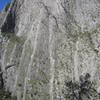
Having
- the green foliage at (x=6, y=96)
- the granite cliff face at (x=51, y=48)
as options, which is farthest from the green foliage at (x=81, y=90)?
the green foliage at (x=6, y=96)

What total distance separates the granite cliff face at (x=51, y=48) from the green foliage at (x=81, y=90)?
1.41ft

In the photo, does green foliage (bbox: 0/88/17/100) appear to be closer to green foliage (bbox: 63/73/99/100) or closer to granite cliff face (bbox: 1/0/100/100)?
granite cliff face (bbox: 1/0/100/100)

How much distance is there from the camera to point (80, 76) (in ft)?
60.0

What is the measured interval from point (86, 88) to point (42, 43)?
617cm

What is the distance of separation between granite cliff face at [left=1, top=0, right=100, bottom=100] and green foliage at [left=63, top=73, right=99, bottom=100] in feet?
1.41

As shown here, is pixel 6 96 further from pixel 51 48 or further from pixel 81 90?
pixel 81 90

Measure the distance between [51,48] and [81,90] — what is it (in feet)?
16.2

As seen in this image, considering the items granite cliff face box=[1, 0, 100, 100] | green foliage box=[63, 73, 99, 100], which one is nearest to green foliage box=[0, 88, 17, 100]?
granite cliff face box=[1, 0, 100, 100]

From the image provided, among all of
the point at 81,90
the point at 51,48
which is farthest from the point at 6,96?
the point at 81,90

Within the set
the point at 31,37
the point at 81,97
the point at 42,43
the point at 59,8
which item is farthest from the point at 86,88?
the point at 59,8

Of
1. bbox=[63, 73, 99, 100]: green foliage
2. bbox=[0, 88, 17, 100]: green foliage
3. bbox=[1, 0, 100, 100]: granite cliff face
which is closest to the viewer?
bbox=[63, 73, 99, 100]: green foliage

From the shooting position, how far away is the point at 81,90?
1769 centimetres

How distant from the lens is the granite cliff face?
18.6 m

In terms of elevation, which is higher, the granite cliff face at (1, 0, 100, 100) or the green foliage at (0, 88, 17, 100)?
the granite cliff face at (1, 0, 100, 100)
